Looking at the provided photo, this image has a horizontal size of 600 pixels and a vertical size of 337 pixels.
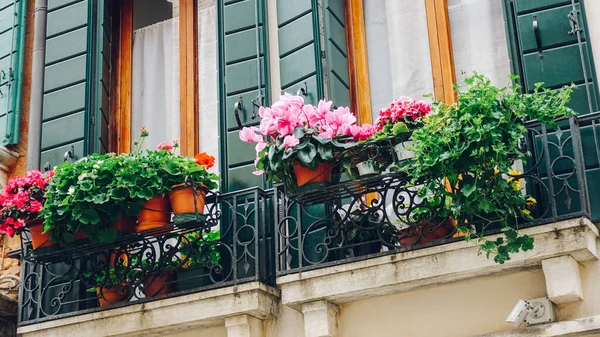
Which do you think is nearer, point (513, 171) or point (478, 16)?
point (513, 171)

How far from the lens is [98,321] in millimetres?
8680

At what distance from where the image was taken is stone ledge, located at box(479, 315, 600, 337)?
23.3 ft

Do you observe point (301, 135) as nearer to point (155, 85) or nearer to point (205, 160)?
point (205, 160)

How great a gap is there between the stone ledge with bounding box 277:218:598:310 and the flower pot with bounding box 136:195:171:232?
1054mm

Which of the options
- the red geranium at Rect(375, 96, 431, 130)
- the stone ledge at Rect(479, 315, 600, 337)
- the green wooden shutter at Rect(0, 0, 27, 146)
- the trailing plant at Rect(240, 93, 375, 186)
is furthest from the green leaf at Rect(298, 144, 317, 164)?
the green wooden shutter at Rect(0, 0, 27, 146)

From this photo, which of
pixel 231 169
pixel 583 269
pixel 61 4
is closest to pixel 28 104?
pixel 61 4

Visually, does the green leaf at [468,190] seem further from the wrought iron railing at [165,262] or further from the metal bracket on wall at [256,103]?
the metal bracket on wall at [256,103]

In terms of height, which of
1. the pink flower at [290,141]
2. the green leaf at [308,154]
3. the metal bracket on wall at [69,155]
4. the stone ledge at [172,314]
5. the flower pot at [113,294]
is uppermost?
the metal bracket on wall at [69,155]

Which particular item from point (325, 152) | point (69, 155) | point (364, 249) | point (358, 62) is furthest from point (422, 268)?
point (69, 155)

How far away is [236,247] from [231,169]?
0.85 m

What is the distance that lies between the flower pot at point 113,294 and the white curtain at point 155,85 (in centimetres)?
166

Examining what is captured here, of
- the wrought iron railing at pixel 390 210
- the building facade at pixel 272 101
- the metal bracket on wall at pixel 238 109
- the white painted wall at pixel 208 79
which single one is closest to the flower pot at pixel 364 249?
the wrought iron railing at pixel 390 210

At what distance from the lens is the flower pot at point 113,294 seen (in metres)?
8.82

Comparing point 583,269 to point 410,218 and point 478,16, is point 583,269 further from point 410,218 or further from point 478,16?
point 478,16
